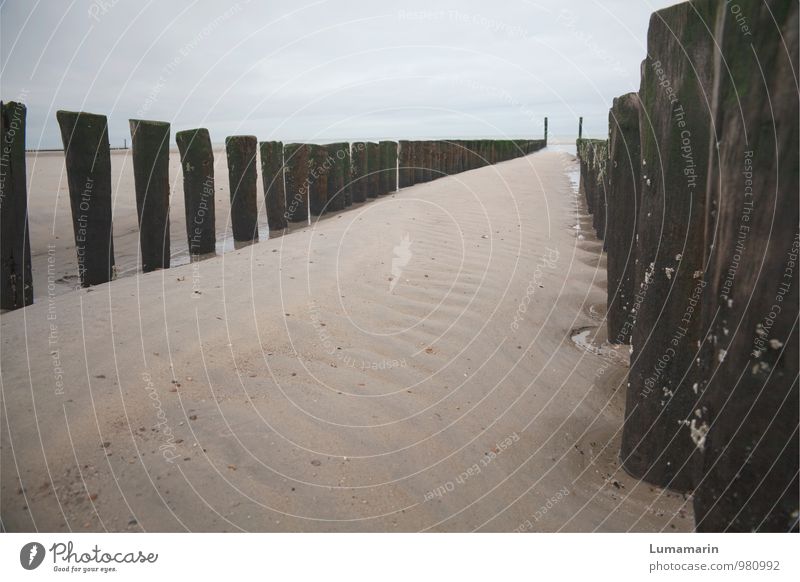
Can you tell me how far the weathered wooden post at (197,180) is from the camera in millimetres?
7012

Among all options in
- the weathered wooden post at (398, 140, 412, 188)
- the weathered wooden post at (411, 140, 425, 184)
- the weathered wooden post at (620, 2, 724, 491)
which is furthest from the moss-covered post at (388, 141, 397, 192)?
the weathered wooden post at (620, 2, 724, 491)

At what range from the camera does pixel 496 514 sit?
2592 mm

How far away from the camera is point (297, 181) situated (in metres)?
9.19

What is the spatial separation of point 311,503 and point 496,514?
0.80 meters

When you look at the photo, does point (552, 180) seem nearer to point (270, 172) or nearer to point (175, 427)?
point (270, 172)

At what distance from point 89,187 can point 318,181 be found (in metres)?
4.73

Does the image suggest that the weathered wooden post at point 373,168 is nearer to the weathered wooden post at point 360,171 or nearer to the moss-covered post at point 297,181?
the weathered wooden post at point 360,171

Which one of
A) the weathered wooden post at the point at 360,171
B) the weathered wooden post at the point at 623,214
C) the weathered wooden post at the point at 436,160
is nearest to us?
the weathered wooden post at the point at 623,214

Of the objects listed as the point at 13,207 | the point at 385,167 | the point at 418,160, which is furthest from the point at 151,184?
the point at 418,160

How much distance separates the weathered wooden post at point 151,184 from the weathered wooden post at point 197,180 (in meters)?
0.56

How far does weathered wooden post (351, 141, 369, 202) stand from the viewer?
38.2 ft

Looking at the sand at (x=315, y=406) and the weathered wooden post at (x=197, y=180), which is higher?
the weathered wooden post at (x=197, y=180)

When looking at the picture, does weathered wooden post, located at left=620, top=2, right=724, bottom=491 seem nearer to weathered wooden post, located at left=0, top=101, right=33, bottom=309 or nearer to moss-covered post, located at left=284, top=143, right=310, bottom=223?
weathered wooden post, located at left=0, top=101, right=33, bottom=309

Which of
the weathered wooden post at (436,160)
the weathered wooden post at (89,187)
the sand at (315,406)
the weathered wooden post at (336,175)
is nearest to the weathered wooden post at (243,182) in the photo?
the weathered wooden post at (89,187)
